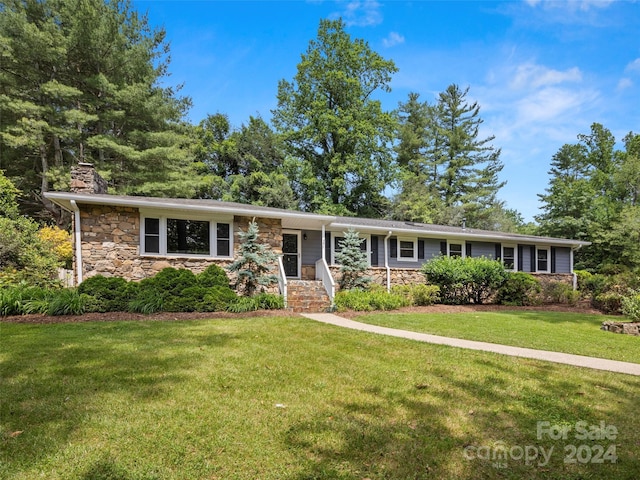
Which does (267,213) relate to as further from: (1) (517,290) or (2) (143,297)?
(1) (517,290)

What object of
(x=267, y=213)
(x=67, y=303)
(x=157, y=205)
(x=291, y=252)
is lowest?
(x=67, y=303)

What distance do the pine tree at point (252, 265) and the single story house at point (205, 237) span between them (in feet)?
1.62

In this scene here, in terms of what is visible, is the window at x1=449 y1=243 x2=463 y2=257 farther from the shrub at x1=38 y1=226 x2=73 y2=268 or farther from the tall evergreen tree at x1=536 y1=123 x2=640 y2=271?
the shrub at x1=38 y1=226 x2=73 y2=268

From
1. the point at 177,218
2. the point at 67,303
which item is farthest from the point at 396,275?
the point at 67,303

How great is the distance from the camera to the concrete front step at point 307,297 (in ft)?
35.4

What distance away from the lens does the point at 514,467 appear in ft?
7.89

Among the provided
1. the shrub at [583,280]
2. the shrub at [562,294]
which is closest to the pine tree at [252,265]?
the shrub at [562,294]

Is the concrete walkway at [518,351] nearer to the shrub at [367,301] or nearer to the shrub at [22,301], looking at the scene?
the shrub at [367,301]

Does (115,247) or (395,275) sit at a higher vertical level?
(115,247)

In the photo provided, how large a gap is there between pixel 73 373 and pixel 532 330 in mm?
8823

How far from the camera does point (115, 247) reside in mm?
10133

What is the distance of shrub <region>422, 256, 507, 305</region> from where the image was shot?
12.9 meters

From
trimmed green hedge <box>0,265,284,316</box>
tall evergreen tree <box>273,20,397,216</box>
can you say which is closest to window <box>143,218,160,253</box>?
trimmed green hedge <box>0,265,284,316</box>

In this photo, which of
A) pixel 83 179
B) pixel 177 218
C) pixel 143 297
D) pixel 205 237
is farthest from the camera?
pixel 205 237
